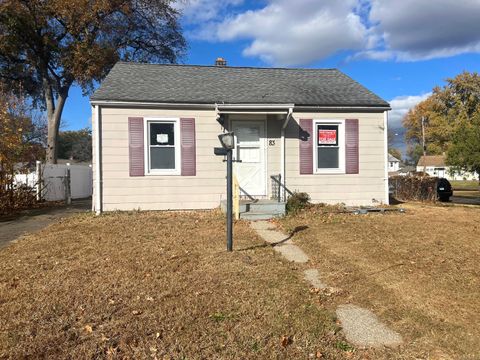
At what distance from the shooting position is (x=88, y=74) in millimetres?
20531

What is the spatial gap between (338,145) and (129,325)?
31.4 ft

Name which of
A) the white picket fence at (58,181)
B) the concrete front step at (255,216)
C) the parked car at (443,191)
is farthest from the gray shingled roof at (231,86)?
the parked car at (443,191)

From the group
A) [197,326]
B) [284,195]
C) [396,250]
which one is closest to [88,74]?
[284,195]

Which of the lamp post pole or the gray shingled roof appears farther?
the gray shingled roof

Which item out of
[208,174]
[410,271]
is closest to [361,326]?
[410,271]

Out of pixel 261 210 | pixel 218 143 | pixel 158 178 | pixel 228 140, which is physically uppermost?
pixel 218 143

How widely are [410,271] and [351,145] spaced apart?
22.9 ft

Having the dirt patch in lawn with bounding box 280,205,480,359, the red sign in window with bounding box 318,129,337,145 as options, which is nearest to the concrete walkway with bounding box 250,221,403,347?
the dirt patch in lawn with bounding box 280,205,480,359

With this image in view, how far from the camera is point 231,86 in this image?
→ 42.2ft

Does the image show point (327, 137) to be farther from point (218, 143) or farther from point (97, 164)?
point (97, 164)

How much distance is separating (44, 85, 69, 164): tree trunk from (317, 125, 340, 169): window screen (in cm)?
1438

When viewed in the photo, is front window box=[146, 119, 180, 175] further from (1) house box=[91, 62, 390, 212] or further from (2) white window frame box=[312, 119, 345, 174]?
(2) white window frame box=[312, 119, 345, 174]

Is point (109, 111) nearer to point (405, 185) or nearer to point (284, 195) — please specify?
point (284, 195)

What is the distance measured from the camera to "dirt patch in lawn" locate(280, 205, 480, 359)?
3928 millimetres
